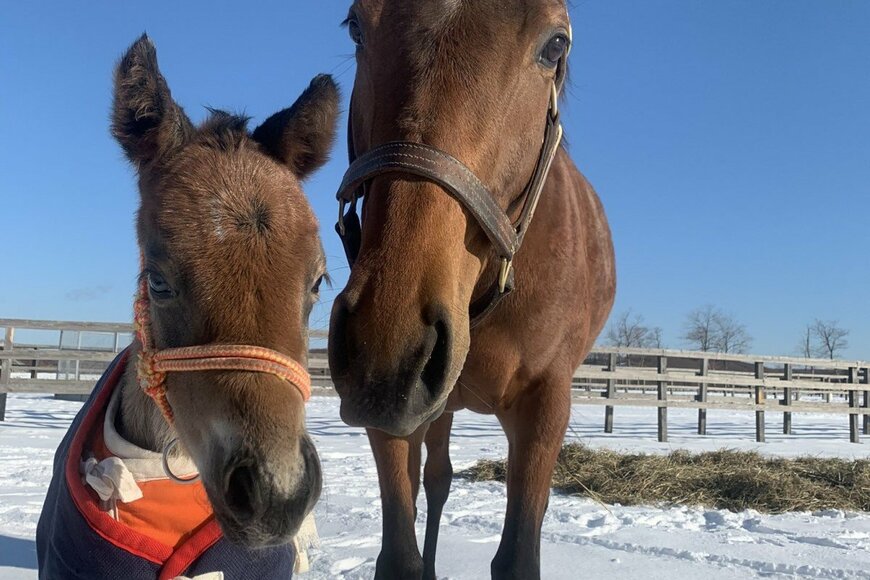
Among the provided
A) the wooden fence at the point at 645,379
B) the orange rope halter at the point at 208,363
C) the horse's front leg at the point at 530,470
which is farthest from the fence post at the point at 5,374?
the horse's front leg at the point at 530,470

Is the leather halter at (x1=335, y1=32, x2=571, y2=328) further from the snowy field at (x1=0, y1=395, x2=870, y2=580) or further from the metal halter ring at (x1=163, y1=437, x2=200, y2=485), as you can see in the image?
the snowy field at (x1=0, y1=395, x2=870, y2=580)

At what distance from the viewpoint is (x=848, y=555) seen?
3.73 meters

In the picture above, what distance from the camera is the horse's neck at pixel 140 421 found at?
6.52 feet

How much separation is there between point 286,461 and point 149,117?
124 cm

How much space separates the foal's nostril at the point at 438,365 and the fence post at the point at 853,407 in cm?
1238

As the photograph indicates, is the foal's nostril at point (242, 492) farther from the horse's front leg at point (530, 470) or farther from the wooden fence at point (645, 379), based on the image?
the wooden fence at point (645, 379)

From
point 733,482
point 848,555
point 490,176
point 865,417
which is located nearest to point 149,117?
point 490,176

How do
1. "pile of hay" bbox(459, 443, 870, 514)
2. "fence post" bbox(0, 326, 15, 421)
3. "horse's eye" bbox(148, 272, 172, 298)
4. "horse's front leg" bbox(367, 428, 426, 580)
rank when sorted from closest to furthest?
"horse's eye" bbox(148, 272, 172, 298)
"horse's front leg" bbox(367, 428, 426, 580)
"pile of hay" bbox(459, 443, 870, 514)
"fence post" bbox(0, 326, 15, 421)

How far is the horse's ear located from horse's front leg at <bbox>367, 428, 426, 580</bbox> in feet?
4.41

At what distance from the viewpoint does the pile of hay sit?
5.12 meters

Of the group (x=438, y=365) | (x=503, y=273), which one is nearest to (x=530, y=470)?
(x=503, y=273)

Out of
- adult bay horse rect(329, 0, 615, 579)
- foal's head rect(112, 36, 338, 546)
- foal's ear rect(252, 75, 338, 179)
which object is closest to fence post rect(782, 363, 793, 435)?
adult bay horse rect(329, 0, 615, 579)

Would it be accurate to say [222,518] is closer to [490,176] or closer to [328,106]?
[490,176]

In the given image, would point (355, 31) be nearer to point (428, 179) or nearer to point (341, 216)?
point (341, 216)
